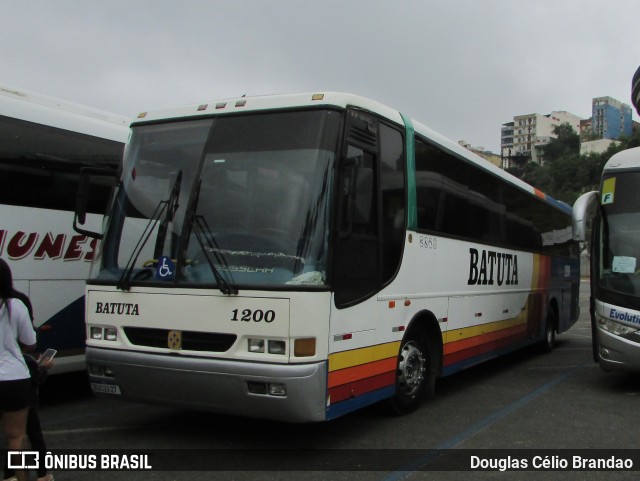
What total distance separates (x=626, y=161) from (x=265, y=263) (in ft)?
19.9

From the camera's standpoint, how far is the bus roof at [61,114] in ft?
22.3

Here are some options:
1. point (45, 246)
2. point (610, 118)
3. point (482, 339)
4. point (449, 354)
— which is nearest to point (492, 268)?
point (482, 339)

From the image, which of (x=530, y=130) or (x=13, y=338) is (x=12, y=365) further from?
(x=530, y=130)

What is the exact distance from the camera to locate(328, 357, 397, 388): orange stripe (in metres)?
5.17

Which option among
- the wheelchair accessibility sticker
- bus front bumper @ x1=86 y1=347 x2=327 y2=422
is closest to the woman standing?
bus front bumper @ x1=86 y1=347 x2=327 y2=422

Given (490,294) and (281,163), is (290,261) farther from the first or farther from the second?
(490,294)

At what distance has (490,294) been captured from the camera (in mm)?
9094

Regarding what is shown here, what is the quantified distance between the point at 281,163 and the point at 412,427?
3.02 metres

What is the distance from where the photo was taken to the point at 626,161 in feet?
28.5

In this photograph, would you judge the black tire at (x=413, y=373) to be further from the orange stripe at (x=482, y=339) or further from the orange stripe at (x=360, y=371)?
the orange stripe at (x=482, y=339)

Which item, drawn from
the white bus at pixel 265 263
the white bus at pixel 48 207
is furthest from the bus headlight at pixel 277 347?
the white bus at pixel 48 207

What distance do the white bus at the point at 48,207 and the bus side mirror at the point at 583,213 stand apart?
6273mm

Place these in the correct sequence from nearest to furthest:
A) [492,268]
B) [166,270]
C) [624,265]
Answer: [166,270]
[624,265]
[492,268]

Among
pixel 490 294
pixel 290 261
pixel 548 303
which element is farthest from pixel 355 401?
pixel 548 303
